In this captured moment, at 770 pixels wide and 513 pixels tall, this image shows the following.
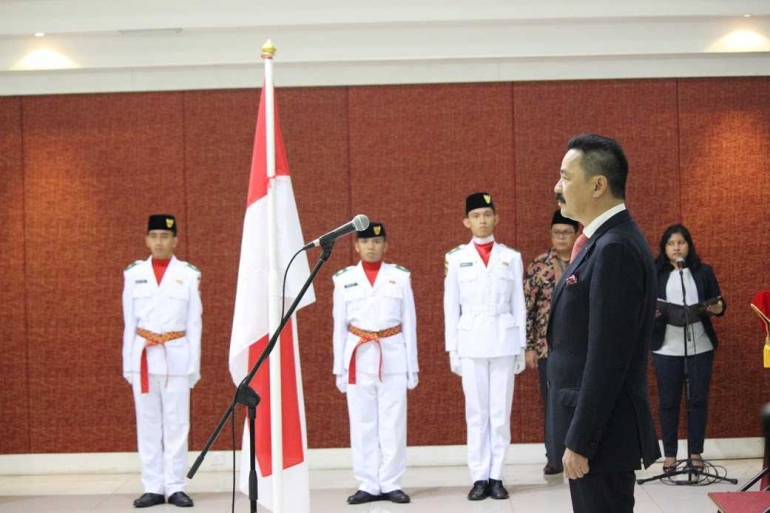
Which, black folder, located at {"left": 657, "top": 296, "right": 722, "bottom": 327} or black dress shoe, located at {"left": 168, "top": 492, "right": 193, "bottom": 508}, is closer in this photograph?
black dress shoe, located at {"left": 168, "top": 492, "right": 193, "bottom": 508}

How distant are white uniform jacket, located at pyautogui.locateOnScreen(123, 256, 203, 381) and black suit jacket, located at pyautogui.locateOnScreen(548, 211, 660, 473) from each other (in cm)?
358

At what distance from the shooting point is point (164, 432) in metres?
Result: 6.34

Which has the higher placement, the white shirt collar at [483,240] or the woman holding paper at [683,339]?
the white shirt collar at [483,240]

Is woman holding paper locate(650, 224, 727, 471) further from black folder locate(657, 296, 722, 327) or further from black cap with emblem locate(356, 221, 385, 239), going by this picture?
black cap with emblem locate(356, 221, 385, 239)

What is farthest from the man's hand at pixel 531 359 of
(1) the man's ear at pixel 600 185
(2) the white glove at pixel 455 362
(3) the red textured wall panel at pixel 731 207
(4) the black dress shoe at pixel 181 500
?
(1) the man's ear at pixel 600 185

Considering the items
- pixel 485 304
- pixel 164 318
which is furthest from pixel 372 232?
pixel 164 318

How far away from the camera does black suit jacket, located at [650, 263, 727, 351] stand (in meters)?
6.69

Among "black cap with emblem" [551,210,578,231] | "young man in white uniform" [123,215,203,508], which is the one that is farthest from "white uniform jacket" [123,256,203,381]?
"black cap with emblem" [551,210,578,231]

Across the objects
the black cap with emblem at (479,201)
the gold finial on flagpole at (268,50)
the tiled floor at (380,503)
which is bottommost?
the tiled floor at (380,503)

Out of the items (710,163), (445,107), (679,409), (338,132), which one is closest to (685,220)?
(710,163)

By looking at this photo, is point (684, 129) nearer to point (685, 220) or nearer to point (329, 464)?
point (685, 220)

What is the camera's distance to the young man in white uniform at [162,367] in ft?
20.6

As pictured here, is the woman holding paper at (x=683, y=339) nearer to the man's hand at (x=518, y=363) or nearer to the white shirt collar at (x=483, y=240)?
the man's hand at (x=518, y=363)

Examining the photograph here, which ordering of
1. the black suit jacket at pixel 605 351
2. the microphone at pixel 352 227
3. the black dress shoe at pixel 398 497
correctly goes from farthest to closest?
the black dress shoe at pixel 398 497 → the microphone at pixel 352 227 → the black suit jacket at pixel 605 351
